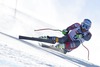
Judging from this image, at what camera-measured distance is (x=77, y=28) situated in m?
11.3

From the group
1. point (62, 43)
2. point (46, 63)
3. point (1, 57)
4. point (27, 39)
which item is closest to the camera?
point (1, 57)

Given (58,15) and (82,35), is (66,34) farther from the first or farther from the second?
(58,15)

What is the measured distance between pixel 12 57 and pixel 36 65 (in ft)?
1.43

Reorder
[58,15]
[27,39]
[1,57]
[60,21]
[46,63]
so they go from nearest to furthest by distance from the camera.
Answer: [1,57] < [46,63] < [27,39] < [60,21] < [58,15]

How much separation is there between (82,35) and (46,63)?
4896 mm

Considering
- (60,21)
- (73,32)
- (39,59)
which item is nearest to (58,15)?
(60,21)

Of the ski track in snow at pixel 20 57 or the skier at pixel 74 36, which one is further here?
the skier at pixel 74 36

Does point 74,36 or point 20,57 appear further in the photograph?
point 74,36

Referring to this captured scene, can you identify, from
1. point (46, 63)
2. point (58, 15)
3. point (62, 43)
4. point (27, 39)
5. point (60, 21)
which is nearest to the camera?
point (46, 63)

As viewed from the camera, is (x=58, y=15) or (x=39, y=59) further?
(x=58, y=15)

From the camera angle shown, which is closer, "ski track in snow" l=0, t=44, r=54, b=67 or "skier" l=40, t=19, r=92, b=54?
"ski track in snow" l=0, t=44, r=54, b=67

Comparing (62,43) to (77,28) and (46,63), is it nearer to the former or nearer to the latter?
(77,28)

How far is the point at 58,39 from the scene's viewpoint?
10.8 m

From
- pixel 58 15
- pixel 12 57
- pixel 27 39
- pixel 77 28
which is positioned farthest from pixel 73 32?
pixel 58 15
